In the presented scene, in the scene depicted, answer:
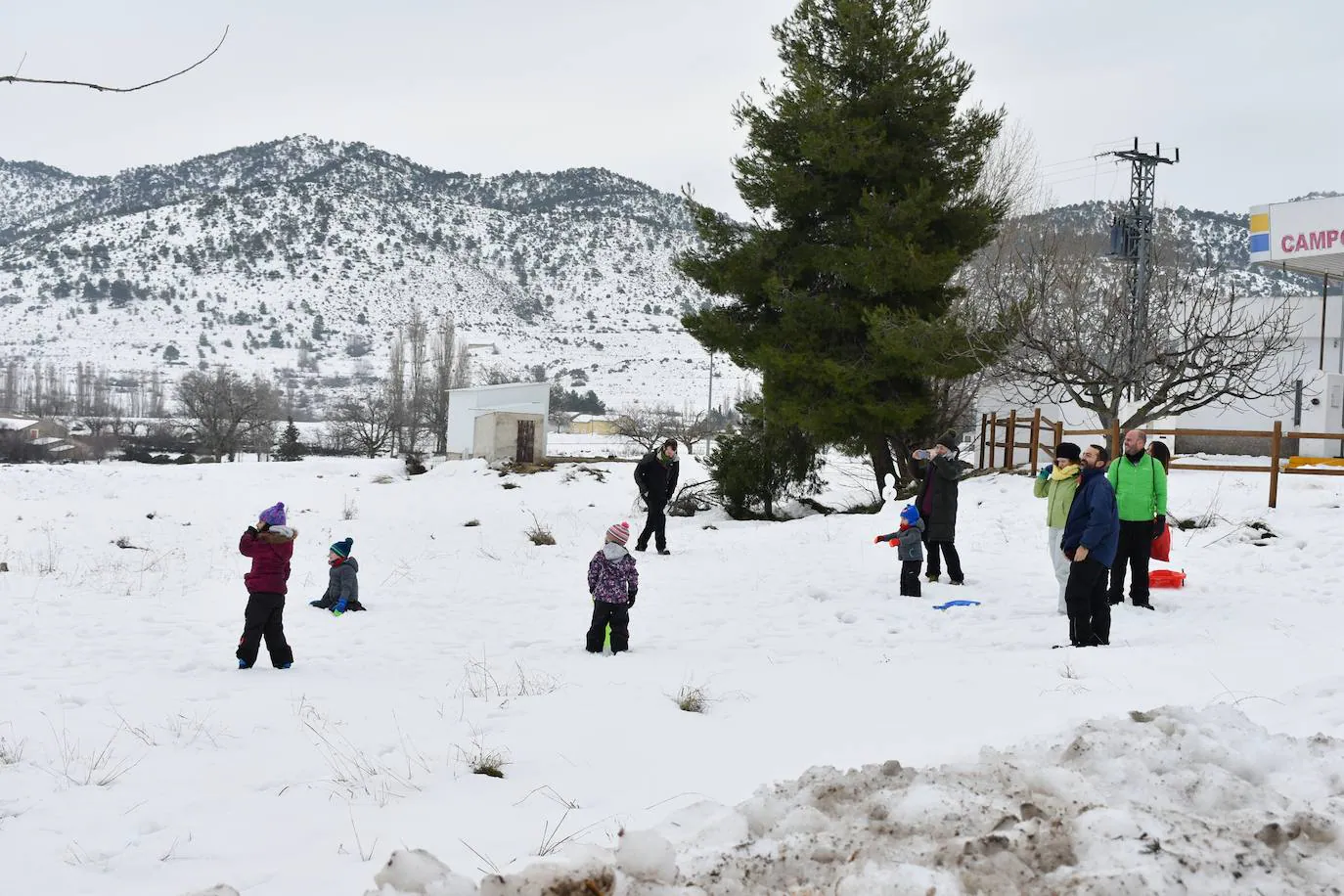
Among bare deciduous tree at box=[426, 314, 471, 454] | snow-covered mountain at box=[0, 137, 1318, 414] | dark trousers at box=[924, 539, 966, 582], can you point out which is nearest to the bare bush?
dark trousers at box=[924, 539, 966, 582]

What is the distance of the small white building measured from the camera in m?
44.5

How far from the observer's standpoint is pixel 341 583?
36.3ft

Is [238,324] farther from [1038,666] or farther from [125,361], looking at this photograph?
[1038,666]

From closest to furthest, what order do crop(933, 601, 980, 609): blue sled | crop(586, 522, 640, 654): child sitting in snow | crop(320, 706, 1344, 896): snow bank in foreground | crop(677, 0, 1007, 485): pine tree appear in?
crop(320, 706, 1344, 896): snow bank in foreground, crop(586, 522, 640, 654): child sitting in snow, crop(933, 601, 980, 609): blue sled, crop(677, 0, 1007, 485): pine tree

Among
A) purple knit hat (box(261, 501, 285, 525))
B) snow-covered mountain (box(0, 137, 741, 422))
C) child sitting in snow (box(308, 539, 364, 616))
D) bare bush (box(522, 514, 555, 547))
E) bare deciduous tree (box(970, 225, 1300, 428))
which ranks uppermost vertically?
snow-covered mountain (box(0, 137, 741, 422))

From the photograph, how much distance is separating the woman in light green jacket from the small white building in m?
35.2

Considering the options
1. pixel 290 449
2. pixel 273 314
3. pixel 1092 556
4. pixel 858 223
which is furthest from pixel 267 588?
pixel 273 314

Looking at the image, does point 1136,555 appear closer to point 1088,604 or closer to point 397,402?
point 1088,604

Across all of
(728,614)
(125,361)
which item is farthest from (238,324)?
(728,614)

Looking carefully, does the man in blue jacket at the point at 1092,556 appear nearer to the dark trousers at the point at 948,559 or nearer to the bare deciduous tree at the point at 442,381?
the dark trousers at the point at 948,559

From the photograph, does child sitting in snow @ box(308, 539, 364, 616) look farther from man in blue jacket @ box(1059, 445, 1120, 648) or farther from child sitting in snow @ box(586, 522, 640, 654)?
man in blue jacket @ box(1059, 445, 1120, 648)

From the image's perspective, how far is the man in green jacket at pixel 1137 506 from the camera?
9.69 metres

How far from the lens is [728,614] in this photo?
10633mm

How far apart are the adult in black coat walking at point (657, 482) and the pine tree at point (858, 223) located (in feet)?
21.6
